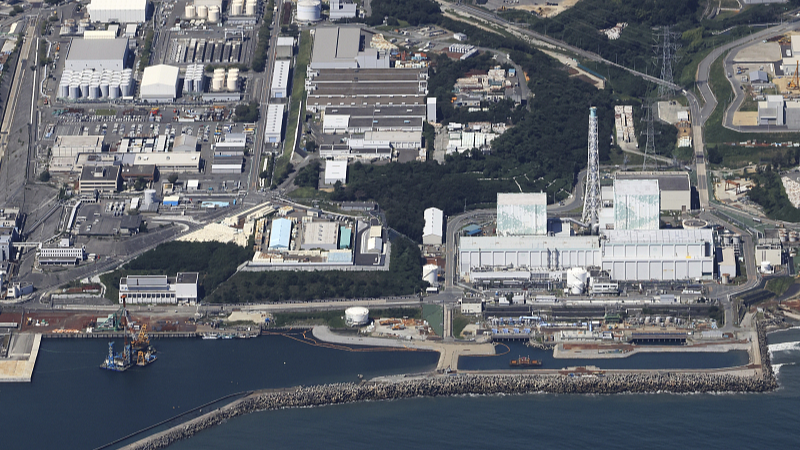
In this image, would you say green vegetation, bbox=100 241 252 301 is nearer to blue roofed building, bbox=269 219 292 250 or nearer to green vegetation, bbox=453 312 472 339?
blue roofed building, bbox=269 219 292 250

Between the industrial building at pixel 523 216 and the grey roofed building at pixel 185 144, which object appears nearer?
the industrial building at pixel 523 216

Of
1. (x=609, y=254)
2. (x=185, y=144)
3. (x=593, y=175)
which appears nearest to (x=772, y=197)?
(x=593, y=175)

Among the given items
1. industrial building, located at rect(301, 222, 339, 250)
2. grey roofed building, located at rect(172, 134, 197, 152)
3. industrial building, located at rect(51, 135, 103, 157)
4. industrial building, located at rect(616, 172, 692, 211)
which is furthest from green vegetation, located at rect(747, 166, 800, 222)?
industrial building, located at rect(51, 135, 103, 157)

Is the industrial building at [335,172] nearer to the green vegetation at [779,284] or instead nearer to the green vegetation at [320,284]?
the green vegetation at [320,284]

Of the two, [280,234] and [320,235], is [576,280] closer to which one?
[320,235]

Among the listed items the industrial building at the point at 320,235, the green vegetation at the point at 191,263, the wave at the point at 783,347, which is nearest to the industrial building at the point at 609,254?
the wave at the point at 783,347
